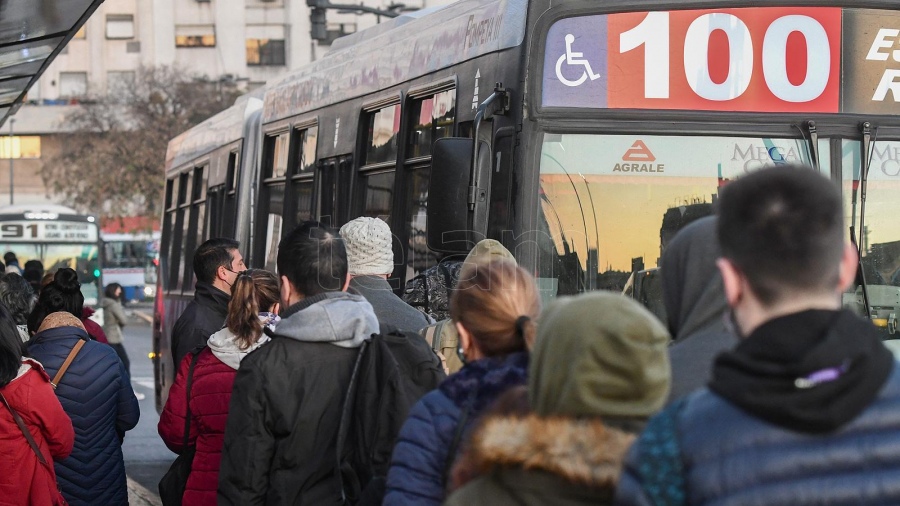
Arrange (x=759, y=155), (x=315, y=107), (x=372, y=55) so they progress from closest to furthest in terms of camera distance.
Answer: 1. (x=759, y=155)
2. (x=372, y=55)
3. (x=315, y=107)

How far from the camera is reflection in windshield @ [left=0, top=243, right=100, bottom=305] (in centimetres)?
2917

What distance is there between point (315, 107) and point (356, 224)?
14.6 ft

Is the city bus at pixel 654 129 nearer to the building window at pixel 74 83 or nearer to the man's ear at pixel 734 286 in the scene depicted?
the man's ear at pixel 734 286

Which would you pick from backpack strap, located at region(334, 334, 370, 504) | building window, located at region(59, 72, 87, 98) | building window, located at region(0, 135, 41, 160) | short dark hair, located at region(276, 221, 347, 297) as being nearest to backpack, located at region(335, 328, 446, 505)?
backpack strap, located at region(334, 334, 370, 504)

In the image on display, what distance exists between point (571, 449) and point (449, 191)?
3.65 meters

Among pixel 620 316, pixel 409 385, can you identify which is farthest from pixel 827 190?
pixel 409 385

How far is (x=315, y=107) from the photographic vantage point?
32.7ft

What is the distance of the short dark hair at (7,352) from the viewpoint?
5.37 metres

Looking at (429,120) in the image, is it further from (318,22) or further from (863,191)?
(318,22)

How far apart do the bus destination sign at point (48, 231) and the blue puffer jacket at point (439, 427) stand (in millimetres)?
27487

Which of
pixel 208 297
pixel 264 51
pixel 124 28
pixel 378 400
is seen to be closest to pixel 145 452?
pixel 208 297

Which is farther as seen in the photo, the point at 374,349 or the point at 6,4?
the point at 6,4

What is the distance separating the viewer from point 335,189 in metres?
9.20

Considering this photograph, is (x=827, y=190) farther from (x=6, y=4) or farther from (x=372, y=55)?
(x=372, y=55)
